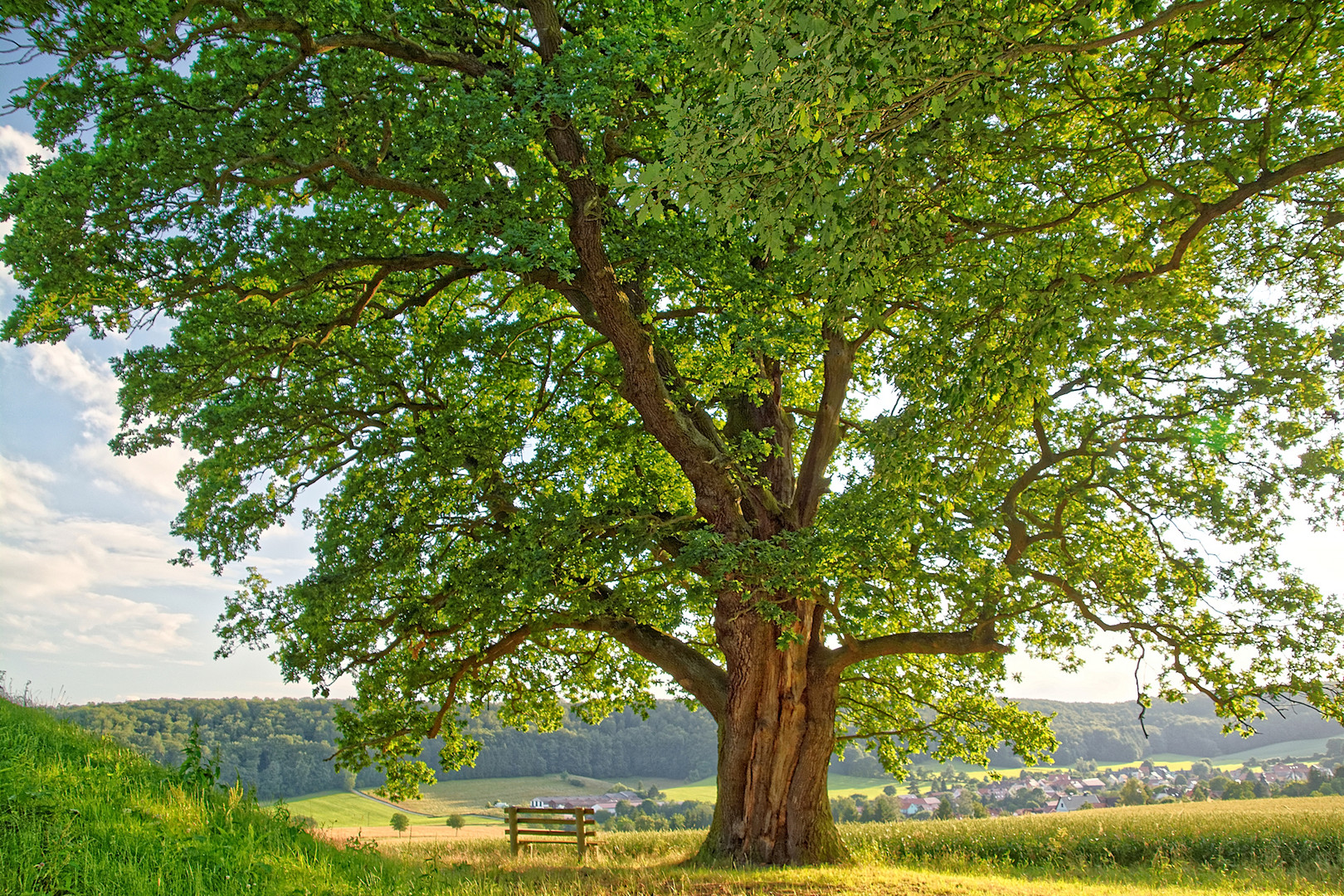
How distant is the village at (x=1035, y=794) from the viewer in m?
28.2

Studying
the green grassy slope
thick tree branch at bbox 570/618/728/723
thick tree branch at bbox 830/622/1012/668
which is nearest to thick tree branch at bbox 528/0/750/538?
thick tree branch at bbox 570/618/728/723

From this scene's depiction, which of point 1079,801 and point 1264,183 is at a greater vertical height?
point 1264,183

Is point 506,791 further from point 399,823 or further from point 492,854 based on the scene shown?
point 492,854

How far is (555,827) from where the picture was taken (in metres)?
16.4

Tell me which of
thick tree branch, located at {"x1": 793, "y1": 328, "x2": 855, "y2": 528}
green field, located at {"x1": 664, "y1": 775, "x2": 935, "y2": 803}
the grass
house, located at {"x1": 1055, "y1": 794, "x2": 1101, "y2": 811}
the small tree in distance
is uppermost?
thick tree branch, located at {"x1": 793, "y1": 328, "x2": 855, "y2": 528}

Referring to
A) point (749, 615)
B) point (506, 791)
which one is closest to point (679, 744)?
point (506, 791)

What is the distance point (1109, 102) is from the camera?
28.1ft

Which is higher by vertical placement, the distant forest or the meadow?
the meadow

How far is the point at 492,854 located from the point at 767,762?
6396 mm

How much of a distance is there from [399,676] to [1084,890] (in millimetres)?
10475

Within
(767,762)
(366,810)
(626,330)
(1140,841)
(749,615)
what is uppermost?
(626,330)

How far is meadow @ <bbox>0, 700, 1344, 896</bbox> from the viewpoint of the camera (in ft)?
16.1

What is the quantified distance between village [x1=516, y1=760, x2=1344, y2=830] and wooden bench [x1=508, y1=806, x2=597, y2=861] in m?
6.52

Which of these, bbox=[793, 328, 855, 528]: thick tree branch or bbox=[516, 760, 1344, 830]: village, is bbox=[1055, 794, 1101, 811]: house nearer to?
bbox=[516, 760, 1344, 830]: village
